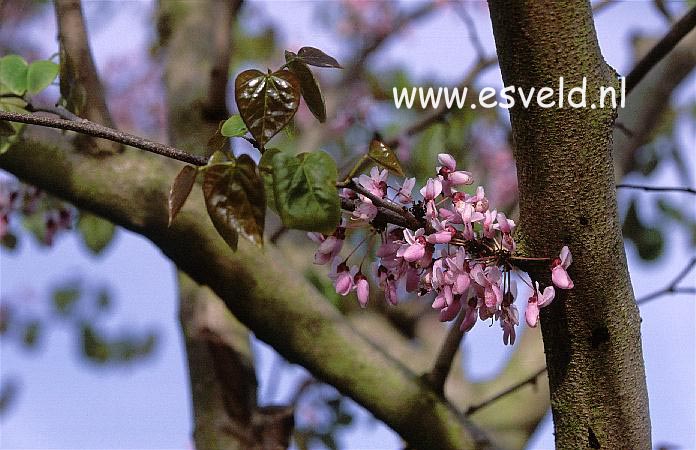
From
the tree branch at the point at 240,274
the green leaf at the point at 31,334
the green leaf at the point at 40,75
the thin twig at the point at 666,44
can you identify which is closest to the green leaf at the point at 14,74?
the green leaf at the point at 40,75

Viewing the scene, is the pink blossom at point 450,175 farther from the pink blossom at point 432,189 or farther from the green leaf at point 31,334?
the green leaf at point 31,334

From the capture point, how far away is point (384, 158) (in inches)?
29.5

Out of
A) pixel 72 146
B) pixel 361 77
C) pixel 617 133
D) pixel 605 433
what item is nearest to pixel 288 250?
pixel 361 77

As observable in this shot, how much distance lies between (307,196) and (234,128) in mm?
122

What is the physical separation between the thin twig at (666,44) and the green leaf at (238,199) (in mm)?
781

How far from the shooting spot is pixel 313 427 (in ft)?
5.44

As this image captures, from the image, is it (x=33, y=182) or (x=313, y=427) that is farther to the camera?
(x=313, y=427)

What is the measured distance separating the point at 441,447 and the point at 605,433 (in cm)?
32

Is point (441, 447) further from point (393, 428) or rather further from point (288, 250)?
point (288, 250)

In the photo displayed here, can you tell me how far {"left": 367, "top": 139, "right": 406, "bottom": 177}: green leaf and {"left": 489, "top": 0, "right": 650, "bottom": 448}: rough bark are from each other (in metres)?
0.12

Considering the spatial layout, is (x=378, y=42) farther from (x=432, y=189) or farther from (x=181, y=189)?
(x=181, y=189)

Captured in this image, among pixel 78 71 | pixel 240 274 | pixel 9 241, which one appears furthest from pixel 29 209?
pixel 240 274

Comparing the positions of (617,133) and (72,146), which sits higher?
(617,133)

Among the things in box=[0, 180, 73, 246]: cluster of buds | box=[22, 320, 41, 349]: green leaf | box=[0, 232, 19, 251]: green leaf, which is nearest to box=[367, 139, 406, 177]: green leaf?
box=[0, 180, 73, 246]: cluster of buds
